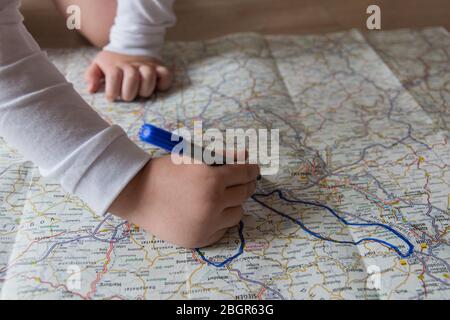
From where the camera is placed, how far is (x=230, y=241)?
1.81ft

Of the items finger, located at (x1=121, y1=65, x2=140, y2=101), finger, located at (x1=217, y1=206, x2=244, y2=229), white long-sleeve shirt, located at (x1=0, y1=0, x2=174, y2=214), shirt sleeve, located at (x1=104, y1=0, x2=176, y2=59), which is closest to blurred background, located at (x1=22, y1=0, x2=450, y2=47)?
shirt sleeve, located at (x1=104, y1=0, x2=176, y2=59)

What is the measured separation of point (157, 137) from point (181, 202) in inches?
3.1

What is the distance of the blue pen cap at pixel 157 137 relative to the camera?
1.74 ft

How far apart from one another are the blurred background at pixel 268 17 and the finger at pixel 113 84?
22 centimetres

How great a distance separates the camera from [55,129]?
0.51 metres

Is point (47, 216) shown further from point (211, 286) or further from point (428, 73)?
point (428, 73)

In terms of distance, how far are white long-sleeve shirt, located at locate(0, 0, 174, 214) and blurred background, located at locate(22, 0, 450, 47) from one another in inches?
19.0

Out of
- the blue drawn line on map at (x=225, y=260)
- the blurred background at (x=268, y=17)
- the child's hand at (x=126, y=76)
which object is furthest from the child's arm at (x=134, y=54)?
the blue drawn line on map at (x=225, y=260)

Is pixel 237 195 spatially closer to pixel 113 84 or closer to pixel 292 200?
pixel 292 200

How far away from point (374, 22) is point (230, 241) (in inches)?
29.3

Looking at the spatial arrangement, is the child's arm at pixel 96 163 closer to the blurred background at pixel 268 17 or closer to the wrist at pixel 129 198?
the wrist at pixel 129 198

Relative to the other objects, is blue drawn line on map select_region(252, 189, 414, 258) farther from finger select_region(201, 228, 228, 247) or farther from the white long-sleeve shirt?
the white long-sleeve shirt
